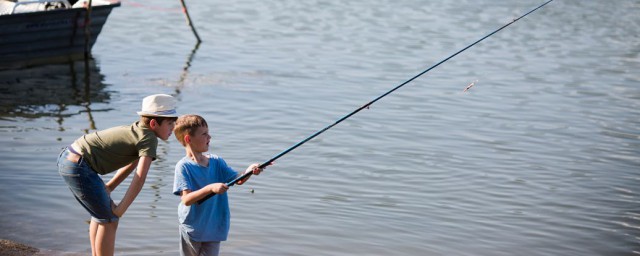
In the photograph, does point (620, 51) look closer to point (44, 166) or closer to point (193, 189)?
point (44, 166)

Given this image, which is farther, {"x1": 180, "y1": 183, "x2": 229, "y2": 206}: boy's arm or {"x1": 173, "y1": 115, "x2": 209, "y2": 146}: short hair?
{"x1": 173, "y1": 115, "x2": 209, "y2": 146}: short hair

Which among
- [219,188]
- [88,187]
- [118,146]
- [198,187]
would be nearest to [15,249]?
[88,187]

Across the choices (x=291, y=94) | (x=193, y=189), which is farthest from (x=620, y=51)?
(x=193, y=189)

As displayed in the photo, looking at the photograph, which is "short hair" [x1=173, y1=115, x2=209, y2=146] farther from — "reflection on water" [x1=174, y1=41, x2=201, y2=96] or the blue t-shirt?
"reflection on water" [x1=174, y1=41, x2=201, y2=96]

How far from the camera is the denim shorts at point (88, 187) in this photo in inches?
210

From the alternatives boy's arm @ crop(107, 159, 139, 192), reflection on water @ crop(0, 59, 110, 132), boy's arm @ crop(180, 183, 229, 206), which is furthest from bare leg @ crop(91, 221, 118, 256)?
reflection on water @ crop(0, 59, 110, 132)

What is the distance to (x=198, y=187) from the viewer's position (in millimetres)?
4969

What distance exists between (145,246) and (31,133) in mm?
4466

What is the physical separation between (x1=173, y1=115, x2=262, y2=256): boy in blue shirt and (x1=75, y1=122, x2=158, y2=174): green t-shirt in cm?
28

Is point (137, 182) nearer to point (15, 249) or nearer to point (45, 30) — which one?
point (15, 249)

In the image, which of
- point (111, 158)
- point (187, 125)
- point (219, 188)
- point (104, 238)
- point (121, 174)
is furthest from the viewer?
point (121, 174)

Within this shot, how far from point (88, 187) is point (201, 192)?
84 centimetres

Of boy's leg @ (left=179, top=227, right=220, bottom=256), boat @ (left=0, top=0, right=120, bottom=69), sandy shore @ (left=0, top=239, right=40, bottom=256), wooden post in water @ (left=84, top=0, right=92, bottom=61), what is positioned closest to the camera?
boy's leg @ (left=179, top=227, right=220, bottom=256)

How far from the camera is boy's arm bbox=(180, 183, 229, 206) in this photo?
15.6 feet
